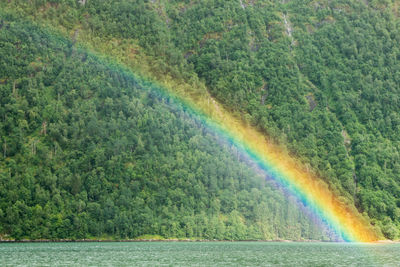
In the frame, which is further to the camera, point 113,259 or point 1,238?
point 1,238

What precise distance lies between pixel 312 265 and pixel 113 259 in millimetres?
36816

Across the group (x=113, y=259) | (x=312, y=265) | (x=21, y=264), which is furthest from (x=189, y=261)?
(x=21, y=264)

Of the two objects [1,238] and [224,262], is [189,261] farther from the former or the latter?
[1,238]

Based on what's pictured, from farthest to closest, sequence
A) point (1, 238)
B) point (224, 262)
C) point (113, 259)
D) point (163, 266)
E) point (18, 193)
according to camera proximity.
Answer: point (18, 193) → point (1, 238) → point (113, 259) → point (224, 262) → point (163, 266)

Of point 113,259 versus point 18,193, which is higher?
point 18,193

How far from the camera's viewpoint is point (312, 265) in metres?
96.6

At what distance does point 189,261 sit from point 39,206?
344 feet

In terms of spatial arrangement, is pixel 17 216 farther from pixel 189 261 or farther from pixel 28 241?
pixel 189 261

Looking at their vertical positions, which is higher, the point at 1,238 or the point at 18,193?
the point at 18,193

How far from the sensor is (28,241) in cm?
19025

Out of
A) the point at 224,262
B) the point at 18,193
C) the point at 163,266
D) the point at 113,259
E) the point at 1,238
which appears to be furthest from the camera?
the point at 18,193

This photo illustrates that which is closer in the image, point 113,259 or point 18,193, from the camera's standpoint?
point 113,259

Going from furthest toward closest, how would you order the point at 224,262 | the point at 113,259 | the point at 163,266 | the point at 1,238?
the point at 1,238
the point at 113,259
the point at 224,262
the point at 163,266

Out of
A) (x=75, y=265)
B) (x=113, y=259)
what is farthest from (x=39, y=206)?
(x=75, y=265)
